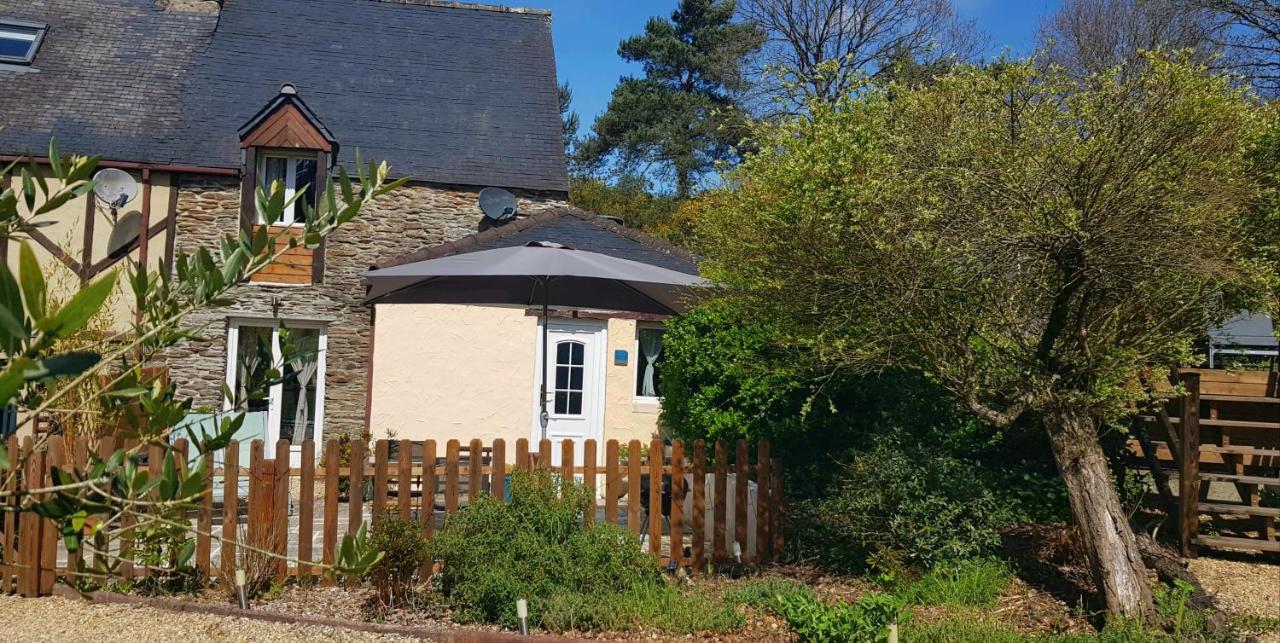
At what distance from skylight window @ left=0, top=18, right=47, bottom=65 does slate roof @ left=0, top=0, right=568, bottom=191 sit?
0.16 metres

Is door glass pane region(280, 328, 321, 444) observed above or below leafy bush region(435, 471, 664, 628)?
above

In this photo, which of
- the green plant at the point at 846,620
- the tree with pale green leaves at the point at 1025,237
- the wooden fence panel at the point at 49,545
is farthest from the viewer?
the wooden fence panel at the point at 49,545

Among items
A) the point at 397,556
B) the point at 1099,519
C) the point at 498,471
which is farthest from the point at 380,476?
the point at 1099,519

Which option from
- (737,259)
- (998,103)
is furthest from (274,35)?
(998,103)

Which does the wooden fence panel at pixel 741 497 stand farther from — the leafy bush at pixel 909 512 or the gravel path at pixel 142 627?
the gravel path at pixel 142 627

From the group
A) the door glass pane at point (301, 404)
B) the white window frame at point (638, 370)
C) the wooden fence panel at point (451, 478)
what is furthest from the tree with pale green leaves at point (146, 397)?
the door glass pane at point (301, 404)

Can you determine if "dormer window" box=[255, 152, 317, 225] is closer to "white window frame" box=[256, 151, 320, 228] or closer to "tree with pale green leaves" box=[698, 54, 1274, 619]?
"white window frame" box=[256, 151, 320, 228]

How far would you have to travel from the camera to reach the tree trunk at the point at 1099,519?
5.88 metres

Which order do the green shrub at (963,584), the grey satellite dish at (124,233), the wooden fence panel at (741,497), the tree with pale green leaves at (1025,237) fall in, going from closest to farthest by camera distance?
the tree with pale green leaves at (1025,237)
the green shrub at (963,584)
the wooden fence panel at (741,497)
the grey satellite dish at (124,233)

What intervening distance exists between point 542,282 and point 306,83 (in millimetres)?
9535

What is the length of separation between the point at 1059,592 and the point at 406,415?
9.63m

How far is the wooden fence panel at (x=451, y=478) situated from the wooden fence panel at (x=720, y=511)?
1.95 meters

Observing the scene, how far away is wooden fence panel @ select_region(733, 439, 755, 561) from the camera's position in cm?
738

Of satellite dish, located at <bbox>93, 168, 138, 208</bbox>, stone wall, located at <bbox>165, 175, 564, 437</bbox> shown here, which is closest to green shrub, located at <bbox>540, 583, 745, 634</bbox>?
stone wall, located at <bbox>165, 175, 564, 437</bbox>
